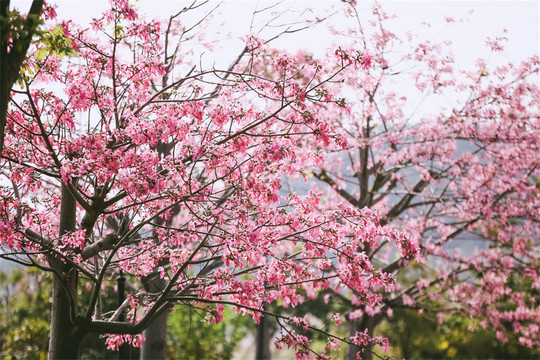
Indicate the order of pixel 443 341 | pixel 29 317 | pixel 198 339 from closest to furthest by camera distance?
pixel 198 339, pixel 29 317, pixel 443 341

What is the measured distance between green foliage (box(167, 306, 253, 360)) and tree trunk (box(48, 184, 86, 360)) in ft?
27.9

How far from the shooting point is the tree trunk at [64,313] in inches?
262

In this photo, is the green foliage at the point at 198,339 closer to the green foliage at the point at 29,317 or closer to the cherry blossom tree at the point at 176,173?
the green foliage at the point at 29,317

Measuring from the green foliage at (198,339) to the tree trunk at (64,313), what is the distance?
849 centimetres

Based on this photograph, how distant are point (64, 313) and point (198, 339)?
9.28 m

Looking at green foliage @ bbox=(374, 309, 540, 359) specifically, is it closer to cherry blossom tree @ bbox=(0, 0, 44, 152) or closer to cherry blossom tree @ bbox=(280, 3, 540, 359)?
cherry blossom tree @ bbox=(280, 3, 540, 359)

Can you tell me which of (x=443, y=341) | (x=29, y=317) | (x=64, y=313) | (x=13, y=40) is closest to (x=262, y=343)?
(x=64, y=313)

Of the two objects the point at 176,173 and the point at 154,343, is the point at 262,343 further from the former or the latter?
the point at 176,173

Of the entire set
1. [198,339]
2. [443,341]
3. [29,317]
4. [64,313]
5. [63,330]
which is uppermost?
[29,317]


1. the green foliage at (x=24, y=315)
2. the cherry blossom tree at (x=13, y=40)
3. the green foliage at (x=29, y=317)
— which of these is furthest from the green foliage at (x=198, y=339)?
the cherry blossom tree at (x=13, y=40)

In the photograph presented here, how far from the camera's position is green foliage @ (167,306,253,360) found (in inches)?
598

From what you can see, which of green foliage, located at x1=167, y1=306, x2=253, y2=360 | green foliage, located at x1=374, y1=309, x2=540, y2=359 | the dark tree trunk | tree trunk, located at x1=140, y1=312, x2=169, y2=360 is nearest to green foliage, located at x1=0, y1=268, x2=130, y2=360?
green foliage, located at x1=167, y1=306, x2=253, y2=360

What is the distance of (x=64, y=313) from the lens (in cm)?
684

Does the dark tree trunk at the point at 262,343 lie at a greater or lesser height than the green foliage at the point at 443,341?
lesser
